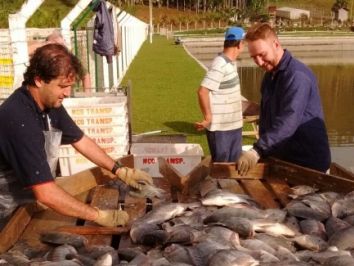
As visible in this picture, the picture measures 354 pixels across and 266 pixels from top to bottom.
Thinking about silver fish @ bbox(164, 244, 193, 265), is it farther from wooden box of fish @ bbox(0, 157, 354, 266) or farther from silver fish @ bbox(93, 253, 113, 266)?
silver fish @ bbox(93, 253, 113, 266)

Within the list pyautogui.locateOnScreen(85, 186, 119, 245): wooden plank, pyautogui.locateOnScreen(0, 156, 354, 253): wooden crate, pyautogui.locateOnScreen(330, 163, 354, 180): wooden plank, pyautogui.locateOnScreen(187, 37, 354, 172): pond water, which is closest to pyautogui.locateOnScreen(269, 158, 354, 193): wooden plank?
pyautogui.locateOnScreen(0, 156, 354, 253): wooden crate

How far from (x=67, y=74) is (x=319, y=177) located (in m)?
2.13

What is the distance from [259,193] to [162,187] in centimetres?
84

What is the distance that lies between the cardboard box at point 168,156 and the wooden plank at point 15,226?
7.22 ft

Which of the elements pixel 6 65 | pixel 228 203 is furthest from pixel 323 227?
pixel 6 65

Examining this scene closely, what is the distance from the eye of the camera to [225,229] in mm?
3336

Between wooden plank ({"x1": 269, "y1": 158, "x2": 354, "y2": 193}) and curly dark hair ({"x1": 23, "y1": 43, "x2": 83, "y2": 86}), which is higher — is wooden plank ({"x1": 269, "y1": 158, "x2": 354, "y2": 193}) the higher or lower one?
the lower one

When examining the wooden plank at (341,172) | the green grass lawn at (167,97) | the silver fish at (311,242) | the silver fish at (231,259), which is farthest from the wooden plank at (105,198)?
the green grass lawn at (167,97)

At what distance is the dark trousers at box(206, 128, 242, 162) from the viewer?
6.93 m

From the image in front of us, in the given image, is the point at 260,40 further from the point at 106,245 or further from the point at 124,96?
the point at 124,96

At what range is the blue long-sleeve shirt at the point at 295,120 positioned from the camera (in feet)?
15.0

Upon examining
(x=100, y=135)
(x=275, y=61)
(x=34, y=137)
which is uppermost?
(x=275, y=61)

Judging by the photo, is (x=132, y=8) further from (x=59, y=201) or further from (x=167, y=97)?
(x=59, y=201)

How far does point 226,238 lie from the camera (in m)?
3.23
